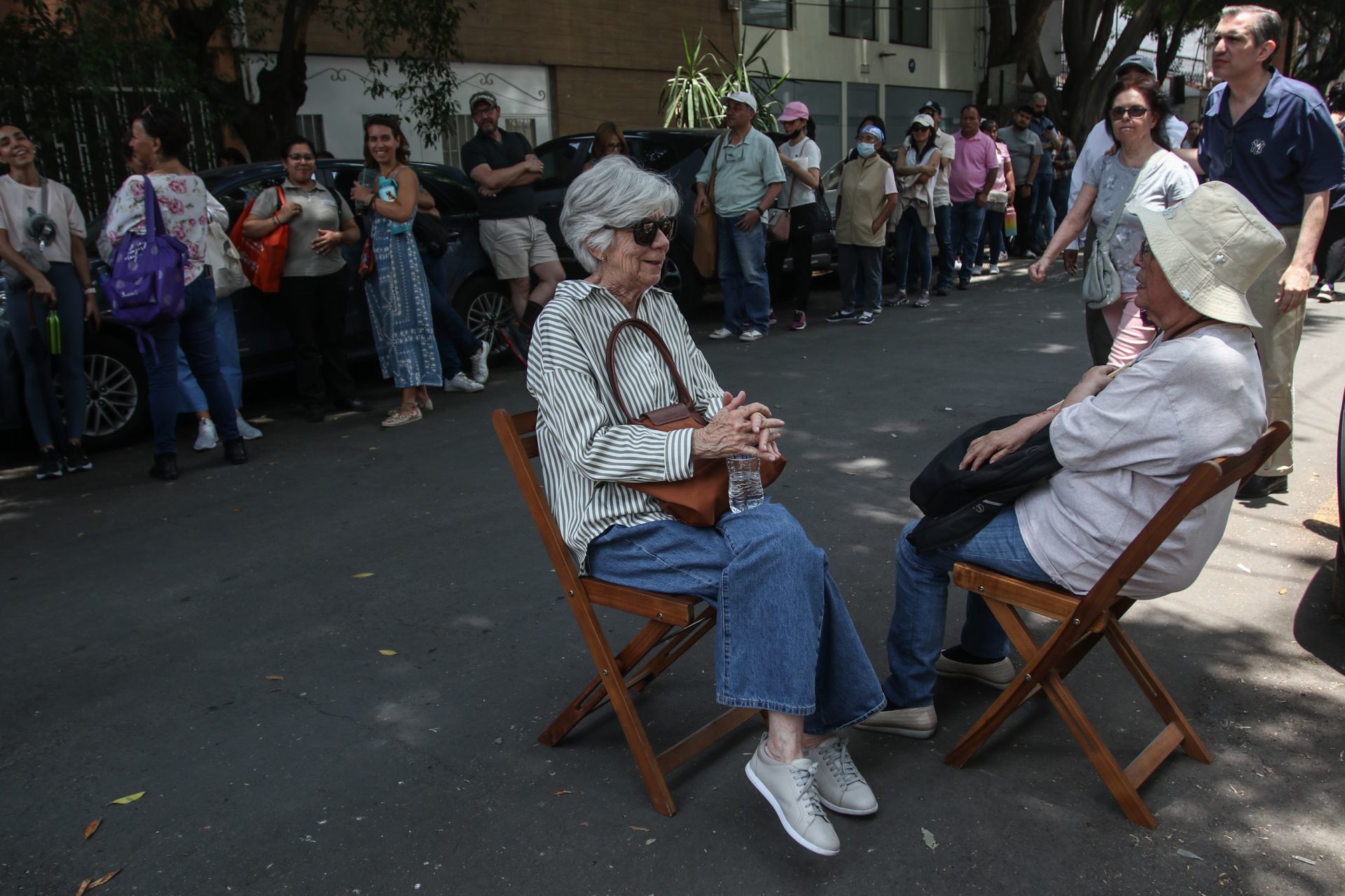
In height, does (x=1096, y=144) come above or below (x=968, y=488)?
above

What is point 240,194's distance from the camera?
23.8ft

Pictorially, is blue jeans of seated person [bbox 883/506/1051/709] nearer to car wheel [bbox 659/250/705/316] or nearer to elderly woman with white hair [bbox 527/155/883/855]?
elderly woman with white hair [bbox 527/155/883/855]

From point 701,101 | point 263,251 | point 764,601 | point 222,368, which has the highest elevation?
point 701,101

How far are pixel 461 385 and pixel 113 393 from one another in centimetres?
226

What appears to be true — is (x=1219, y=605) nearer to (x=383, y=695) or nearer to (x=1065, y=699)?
(x=1065, y=699)

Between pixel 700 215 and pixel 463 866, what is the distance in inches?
290

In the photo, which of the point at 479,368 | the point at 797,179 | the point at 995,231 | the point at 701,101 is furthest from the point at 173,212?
the point at 995,231

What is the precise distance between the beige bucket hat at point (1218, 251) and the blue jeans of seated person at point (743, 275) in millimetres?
6526

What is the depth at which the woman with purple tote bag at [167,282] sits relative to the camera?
5801mm

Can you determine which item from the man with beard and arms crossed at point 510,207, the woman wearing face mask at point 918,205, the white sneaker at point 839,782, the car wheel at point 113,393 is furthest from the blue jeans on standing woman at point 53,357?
the woman wearing face mask at point 918,205

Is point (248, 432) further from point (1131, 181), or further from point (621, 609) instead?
point (1131, 181)

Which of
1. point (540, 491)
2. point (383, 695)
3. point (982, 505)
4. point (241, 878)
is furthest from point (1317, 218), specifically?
point (241, 878)

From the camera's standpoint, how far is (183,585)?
4562 millimetres

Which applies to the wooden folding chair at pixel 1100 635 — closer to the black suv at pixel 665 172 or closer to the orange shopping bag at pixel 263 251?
the orange shopping bag at pixel 263 251
